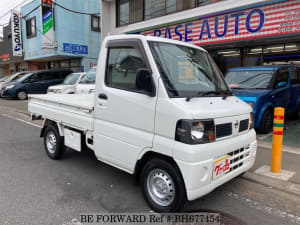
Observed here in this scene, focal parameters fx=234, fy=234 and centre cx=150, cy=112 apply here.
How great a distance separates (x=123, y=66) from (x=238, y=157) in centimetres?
202

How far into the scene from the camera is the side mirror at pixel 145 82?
278cm

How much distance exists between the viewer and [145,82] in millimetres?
2822

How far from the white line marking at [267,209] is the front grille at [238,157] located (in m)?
0.57

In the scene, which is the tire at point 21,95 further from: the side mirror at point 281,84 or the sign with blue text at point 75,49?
the side mirror at point 281,84

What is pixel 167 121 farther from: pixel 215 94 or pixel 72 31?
pixel 72 31

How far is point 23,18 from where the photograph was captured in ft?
73.7

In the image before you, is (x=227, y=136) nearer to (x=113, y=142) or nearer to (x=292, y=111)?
(x=113, y=142)

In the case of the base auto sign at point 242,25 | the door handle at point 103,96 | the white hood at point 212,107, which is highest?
the base auto sign at point 242,25

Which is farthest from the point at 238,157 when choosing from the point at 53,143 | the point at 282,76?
the point at 282,76

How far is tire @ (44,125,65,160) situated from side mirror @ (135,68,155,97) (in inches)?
103

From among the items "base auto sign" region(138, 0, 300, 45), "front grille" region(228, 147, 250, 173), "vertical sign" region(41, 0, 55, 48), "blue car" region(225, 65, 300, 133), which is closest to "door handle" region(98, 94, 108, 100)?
"front grille" region(228, 147, 250, 173)

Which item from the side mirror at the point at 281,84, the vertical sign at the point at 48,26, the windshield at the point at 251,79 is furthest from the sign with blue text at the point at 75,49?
the side mirror at the point at 281,84

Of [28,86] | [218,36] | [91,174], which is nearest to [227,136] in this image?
[91,174]

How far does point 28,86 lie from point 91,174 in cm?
1377
